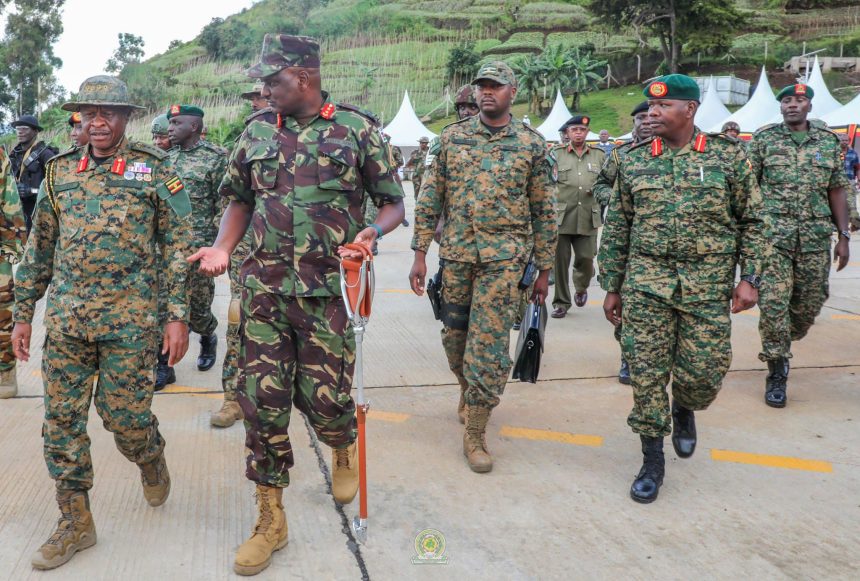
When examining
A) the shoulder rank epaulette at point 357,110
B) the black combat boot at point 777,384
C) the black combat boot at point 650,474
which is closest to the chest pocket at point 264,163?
the shoulder rank epaulette at point 357,110

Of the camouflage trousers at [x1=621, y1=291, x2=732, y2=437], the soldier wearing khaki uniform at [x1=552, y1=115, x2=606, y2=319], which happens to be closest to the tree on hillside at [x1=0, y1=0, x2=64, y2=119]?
the soldier wearing khaki uniform at [x1=552, y1=115, x2=606, y2=319]

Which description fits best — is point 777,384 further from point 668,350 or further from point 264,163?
point 264,163

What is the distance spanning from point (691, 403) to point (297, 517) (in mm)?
2079

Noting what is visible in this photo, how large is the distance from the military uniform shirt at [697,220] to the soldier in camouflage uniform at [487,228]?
670mm

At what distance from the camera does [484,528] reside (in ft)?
11.7

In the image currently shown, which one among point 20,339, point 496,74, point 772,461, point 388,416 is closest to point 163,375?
point 388,416

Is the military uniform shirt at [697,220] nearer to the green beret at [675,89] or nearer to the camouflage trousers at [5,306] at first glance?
the green beret at [675,89]

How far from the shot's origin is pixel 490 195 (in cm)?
441

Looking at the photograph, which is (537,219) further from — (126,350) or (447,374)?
(126,350)

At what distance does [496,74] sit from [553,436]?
216cm

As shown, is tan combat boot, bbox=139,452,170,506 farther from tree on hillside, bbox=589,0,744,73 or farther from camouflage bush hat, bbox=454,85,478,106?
tree on hillside, bbox=589,0,744,73

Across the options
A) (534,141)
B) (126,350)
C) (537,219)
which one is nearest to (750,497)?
(537,219)

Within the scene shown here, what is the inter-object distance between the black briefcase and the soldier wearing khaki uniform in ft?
10.8

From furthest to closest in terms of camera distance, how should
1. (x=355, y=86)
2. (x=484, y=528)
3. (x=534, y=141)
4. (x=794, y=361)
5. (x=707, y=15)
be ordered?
(x=355, y=86), (x=707, y=15), (x=794, y=361), (x=534, y=141), (x=484, y=528)
